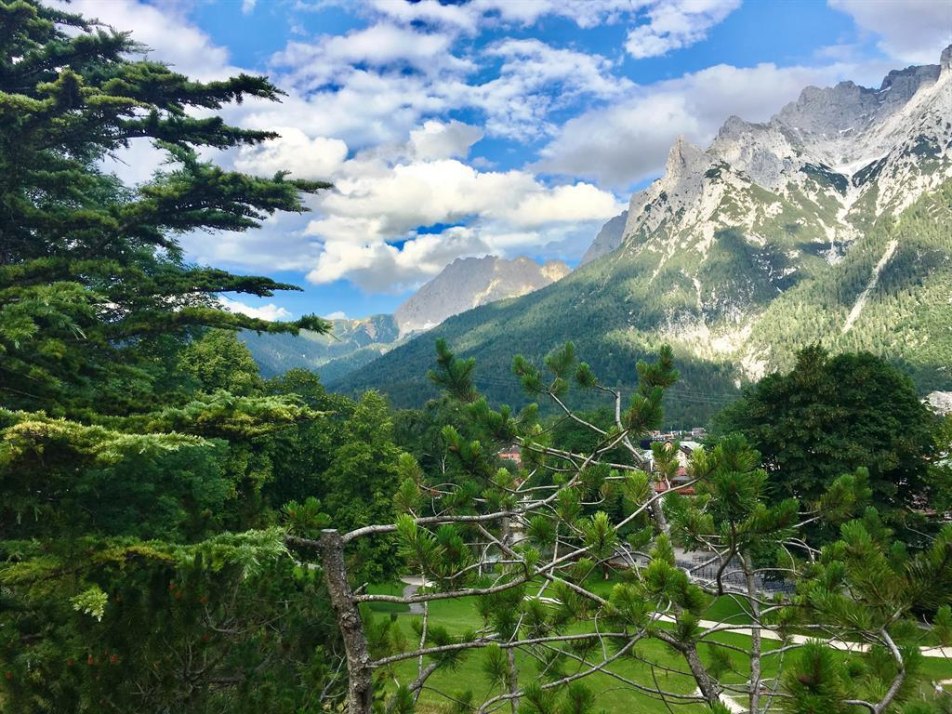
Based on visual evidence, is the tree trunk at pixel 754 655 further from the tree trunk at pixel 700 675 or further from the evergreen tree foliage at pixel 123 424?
the evergreen tree foliage at pixel 123 424

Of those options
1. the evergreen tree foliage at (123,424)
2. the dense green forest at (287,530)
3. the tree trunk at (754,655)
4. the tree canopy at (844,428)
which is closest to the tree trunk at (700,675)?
the dense green forest at (287,530)

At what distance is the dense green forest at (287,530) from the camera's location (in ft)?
10.1

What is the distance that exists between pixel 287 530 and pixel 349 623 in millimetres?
872

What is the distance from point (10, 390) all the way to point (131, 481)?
232cm

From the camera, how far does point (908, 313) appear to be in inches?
6801

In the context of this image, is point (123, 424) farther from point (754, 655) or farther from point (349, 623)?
point (754, 655)

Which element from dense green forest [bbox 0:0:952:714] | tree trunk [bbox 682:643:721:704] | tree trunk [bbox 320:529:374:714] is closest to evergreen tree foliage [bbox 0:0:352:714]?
dense green forest [bbox 0:0:952:714]

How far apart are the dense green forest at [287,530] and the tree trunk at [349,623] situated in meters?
0.02

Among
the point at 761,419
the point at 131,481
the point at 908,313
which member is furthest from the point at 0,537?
the point at 908,313

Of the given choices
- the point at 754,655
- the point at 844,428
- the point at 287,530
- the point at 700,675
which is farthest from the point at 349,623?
the point at 844,428

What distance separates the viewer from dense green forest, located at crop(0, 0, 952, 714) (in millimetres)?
3076

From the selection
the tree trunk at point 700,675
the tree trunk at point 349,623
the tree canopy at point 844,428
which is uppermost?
the tree trunk at point 349,623

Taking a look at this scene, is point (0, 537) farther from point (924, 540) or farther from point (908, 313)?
point (908, 313)

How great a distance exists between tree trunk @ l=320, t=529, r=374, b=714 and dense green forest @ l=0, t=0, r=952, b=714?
17mm
